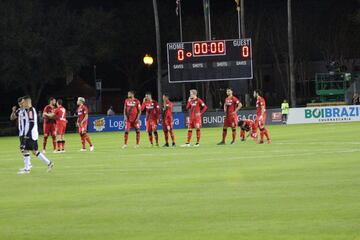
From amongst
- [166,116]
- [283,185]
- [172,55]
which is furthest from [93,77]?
[283,185]

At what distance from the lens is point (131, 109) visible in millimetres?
37062

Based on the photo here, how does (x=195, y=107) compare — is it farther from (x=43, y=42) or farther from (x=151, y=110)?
(x=43, y=42)

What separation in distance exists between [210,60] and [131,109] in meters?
15.3

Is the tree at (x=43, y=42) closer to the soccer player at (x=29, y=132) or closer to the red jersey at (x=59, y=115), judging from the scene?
the red jersey at (x=59, y=115)

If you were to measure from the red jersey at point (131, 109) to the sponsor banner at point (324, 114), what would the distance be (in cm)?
2484

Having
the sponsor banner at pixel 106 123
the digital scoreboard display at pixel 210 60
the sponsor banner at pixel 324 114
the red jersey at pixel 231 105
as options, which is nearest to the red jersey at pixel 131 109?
the red jersey at pixel 231 105

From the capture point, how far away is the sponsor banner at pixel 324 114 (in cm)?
5900

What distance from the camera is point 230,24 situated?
91.3 metres

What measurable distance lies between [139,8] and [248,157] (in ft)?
239

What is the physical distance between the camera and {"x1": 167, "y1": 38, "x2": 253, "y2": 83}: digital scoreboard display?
51.1 m

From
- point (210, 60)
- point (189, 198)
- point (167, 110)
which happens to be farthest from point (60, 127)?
point (189, 198)

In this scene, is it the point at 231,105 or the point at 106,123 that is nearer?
the point at 231,105

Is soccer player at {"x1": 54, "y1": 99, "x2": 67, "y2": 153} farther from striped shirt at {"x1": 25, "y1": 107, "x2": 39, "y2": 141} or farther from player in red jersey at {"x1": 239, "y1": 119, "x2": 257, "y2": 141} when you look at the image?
striped shirt at {"x1": 25, "y1": 107, "x2": 39, "y2": 141}

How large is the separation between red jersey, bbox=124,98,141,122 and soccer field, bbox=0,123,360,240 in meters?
9.47
